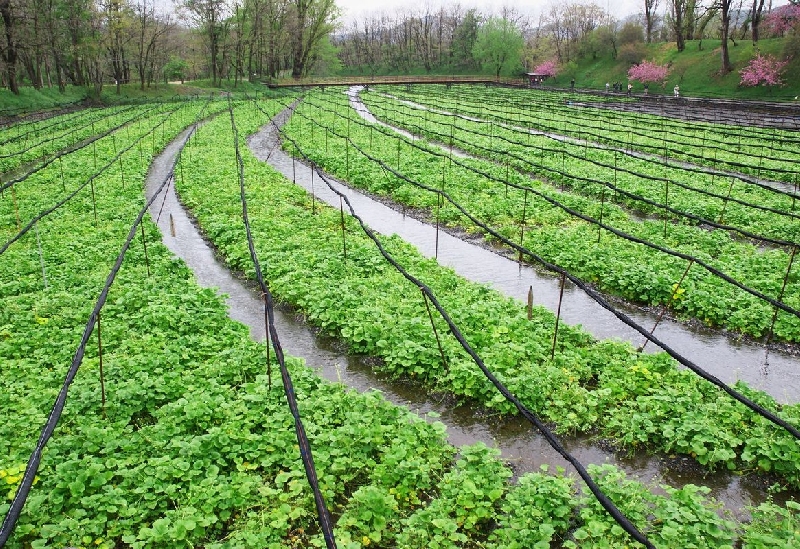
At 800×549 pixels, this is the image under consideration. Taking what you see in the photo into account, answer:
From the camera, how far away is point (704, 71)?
62125 millimetres

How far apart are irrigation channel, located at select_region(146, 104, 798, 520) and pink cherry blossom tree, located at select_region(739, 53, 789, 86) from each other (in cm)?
4922

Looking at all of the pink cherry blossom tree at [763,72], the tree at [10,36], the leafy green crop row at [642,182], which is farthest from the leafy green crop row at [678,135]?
the tree at [10,36]

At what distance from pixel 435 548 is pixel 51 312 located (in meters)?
8.02

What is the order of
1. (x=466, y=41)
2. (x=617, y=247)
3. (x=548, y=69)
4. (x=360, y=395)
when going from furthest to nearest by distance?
1. (x=466, y=41)
2. (x=548, y=69)
3. (x=617, y=247)
4. (x=360, y=395)

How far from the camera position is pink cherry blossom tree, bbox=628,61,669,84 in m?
→ 65.3

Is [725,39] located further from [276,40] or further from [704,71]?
[276,40]

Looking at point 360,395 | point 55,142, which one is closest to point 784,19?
point 55,142

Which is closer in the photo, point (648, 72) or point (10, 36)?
point (10, 36)

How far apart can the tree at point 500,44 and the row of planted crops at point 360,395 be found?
77456 mm

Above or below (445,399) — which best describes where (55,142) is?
above

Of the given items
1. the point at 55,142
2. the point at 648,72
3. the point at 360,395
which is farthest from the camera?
the point at 648,72

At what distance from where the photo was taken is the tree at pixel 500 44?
3497 inches

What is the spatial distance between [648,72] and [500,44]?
92.4ft

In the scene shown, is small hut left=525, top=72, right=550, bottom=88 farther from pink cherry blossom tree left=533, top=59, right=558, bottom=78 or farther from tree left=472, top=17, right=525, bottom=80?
tree left=472, top=17, right=525, bottom=80
